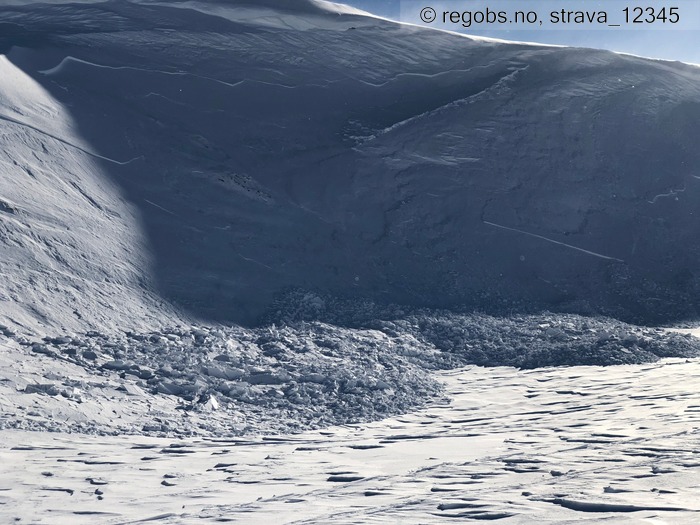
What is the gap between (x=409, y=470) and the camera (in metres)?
5.30

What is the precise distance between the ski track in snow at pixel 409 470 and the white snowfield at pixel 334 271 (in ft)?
0.09

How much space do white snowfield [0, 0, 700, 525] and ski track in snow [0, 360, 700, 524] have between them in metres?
0.03

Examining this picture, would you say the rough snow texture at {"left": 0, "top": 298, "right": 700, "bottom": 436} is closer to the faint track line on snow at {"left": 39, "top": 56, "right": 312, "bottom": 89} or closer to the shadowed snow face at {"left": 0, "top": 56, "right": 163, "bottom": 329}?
the shadowed snow face at {"left": 0, "top": 56, "right": 163, "bottom": 329}

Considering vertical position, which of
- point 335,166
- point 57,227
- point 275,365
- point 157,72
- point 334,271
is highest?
point 157,72

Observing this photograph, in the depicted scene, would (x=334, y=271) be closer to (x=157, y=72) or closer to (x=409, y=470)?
(x=157, y=72)

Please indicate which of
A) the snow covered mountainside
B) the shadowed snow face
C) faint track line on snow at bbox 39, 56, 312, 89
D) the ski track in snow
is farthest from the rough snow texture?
faint track line on snow at bbox 39, 56, 312, 89

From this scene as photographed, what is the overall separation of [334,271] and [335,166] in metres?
2.23

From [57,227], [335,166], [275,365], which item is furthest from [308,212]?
[275,365]

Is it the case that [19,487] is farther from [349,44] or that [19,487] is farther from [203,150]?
[349,44]

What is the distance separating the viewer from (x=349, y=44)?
1414cm

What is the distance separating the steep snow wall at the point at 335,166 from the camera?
9.84 m

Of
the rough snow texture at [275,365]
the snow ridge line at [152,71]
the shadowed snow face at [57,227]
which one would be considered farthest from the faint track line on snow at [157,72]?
the rough snow texture at [275,365]

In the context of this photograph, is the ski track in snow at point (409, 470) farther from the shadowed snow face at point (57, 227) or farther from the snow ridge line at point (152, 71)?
the snow ridge line at point (152, 71)

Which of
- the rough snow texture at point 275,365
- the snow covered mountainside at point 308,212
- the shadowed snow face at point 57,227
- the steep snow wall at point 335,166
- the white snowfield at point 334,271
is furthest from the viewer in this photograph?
the steep snow wall at point 335,166
